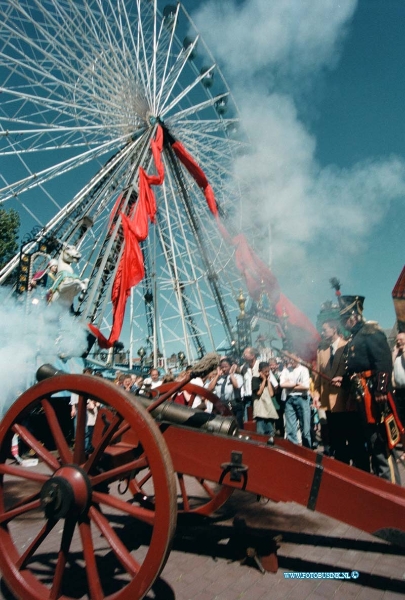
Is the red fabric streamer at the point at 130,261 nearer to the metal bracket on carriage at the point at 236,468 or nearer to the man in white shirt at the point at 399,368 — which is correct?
the man in white shirt at the point at 399,368

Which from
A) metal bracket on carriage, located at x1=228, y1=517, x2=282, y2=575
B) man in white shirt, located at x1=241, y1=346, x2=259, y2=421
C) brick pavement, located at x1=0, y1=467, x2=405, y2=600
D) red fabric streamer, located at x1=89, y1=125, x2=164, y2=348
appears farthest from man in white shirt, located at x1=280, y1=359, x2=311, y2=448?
red fabric streamer, located at x1=89, y1=125, x2=164, y2=348

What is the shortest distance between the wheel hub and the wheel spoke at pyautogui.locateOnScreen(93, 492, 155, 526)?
0.06 metres

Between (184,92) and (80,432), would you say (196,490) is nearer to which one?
(80,432)

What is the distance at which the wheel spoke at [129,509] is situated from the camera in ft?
5.87

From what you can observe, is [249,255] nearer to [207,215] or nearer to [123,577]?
[207,215]

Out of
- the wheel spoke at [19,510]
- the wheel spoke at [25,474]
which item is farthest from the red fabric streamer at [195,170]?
the wheel spoke at [19,510]

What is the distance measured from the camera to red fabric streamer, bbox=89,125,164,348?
11719 millimetres

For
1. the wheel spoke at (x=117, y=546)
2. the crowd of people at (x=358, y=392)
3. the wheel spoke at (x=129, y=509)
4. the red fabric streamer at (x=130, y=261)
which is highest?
the red fabric streamer at (x=130, y=261)

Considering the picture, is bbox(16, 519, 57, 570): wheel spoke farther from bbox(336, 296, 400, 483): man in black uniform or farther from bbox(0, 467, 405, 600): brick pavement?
bbox(336, 296, 400, 483): man in black uniform

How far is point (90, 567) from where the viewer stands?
5.95 feet

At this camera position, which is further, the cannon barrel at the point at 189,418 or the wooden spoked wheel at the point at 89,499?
the cannon barrel at the point at 189,418

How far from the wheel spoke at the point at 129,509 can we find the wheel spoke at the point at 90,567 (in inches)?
5.2

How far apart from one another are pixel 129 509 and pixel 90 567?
0.31 meters

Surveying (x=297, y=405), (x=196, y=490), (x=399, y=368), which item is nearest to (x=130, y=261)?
(x=297, y=405)
